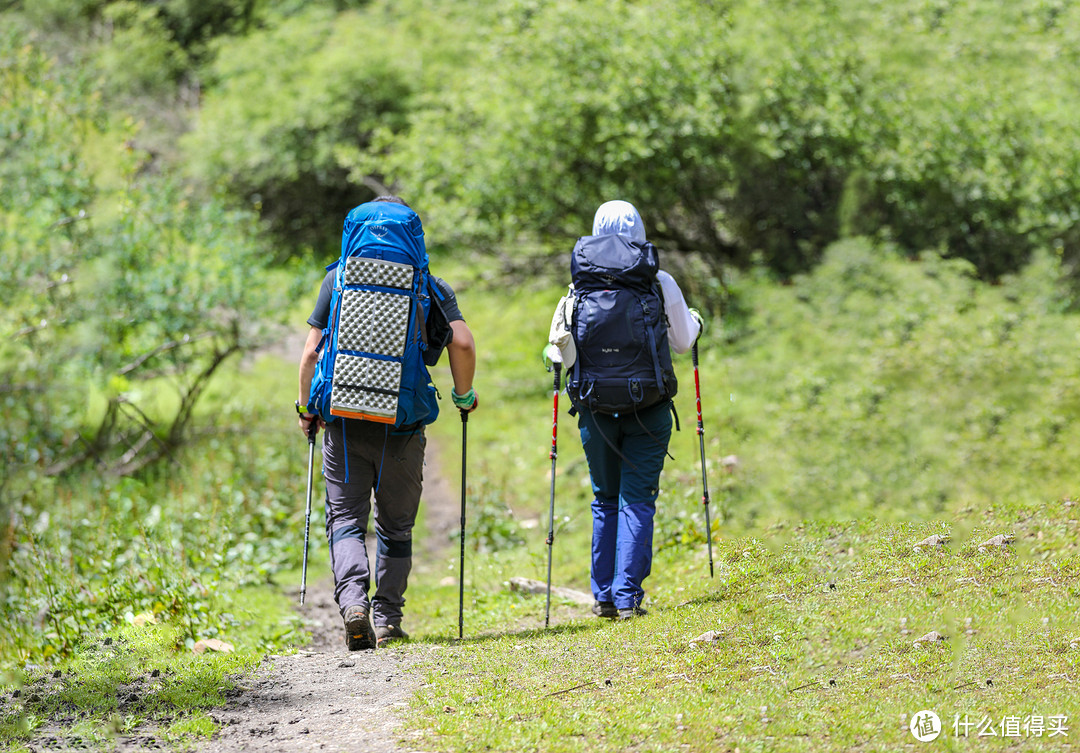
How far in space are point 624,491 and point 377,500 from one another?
1408mm

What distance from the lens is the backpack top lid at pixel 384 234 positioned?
5.25 meters

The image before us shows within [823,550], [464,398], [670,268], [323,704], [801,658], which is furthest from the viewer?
[670,268]

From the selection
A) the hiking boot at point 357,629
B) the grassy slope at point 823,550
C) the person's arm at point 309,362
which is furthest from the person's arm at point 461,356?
the grassy slope at point 823,550

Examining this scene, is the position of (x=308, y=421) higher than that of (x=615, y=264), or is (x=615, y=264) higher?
(x=615, y=264)

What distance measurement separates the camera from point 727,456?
955 cm

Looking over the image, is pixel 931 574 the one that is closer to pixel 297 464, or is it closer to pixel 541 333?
pixel 297 464

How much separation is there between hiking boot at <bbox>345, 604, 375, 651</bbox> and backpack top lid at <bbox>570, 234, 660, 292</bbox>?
7.09 feet

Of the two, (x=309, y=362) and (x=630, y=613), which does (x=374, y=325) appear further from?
(x=630, y=613)

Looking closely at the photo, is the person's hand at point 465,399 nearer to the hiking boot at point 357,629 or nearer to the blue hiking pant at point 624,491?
the blue hiking pant at point 624,491

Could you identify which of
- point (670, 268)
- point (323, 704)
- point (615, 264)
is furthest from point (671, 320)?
point (670, 268)

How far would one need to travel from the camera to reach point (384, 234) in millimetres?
5262

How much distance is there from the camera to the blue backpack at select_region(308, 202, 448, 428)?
5.21 m

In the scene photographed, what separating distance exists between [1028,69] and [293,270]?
37.4ft

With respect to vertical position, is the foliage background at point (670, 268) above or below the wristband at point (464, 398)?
above
